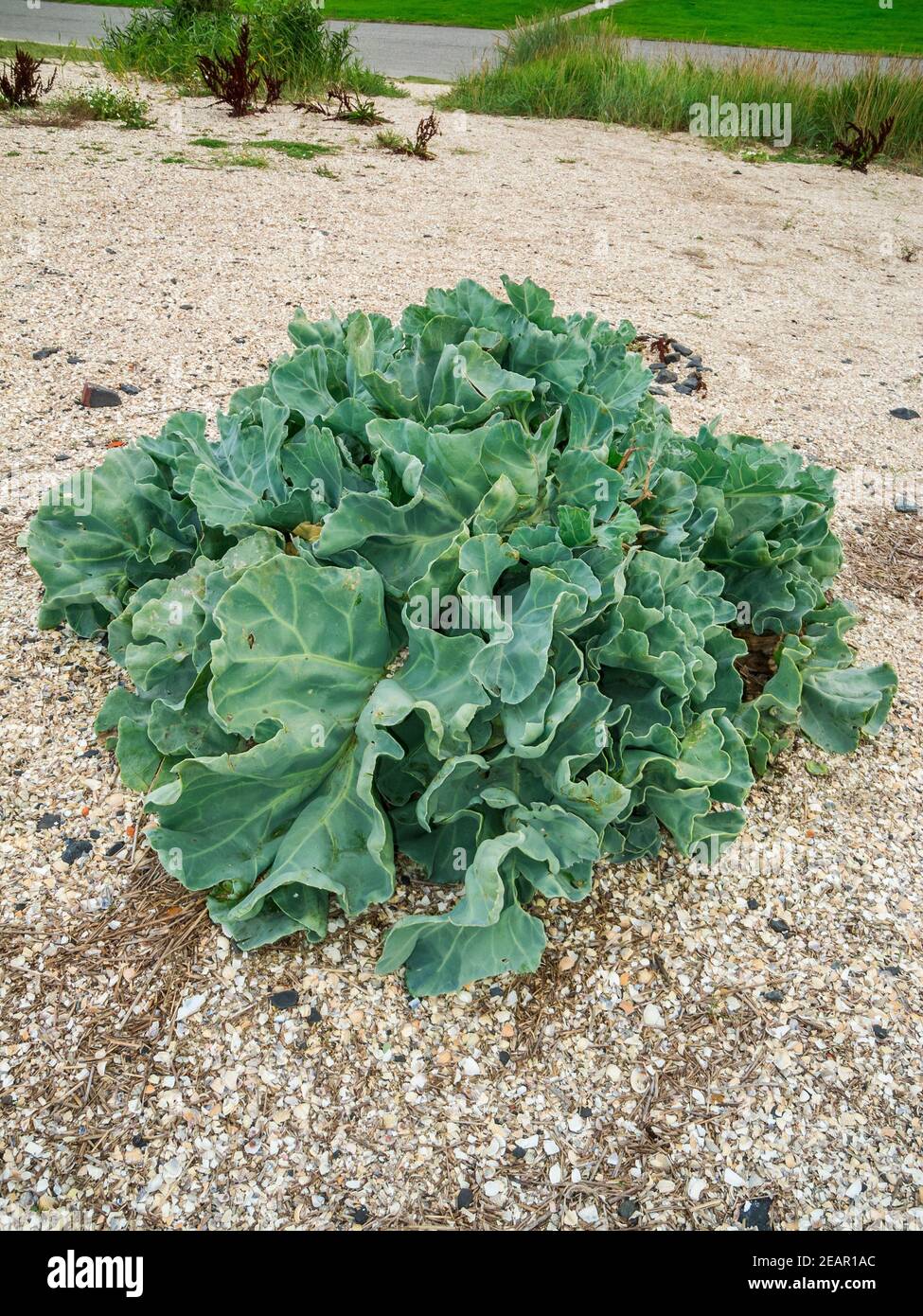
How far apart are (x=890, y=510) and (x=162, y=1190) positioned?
3515 mm

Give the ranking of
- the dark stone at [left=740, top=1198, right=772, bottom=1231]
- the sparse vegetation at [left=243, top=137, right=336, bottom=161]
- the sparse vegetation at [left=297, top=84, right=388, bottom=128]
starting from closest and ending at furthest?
the dark stone at [left=740, top=1198, right=772, bottom=1231] < the sparse vegetation at [left=243, top=137, right=336, bottom=161] < the sparse vegetation at [left=297, top=84, right=388, bottom=128]

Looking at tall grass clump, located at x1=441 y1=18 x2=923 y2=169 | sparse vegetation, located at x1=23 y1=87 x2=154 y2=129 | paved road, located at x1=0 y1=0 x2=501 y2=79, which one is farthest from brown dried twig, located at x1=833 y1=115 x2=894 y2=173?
sparse vegetation, located at x1=23 y1=87 x2=154 y2=129

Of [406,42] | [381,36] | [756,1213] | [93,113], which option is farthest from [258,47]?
[381,36]

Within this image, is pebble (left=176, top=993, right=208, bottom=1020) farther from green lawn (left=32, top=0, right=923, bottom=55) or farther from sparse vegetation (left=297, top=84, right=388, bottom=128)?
green lawn (left=32, top=0, right=923, bottom=55)

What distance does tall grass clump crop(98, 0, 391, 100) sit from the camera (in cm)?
895

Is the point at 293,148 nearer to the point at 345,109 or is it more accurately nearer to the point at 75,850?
the point at 345,109

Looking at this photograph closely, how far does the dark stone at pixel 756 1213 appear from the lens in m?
1.57

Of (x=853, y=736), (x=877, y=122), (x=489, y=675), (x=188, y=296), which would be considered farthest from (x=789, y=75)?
(x=489, y=675)

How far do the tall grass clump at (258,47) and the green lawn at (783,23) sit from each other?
9338 millimetres

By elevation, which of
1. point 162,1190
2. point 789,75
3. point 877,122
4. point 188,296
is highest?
point 789,75

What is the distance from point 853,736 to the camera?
242 cm

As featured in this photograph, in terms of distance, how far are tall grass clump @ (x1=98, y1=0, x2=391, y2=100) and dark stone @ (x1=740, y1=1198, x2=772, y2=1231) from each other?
32.2ft

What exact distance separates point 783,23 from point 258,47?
17.1 metres
